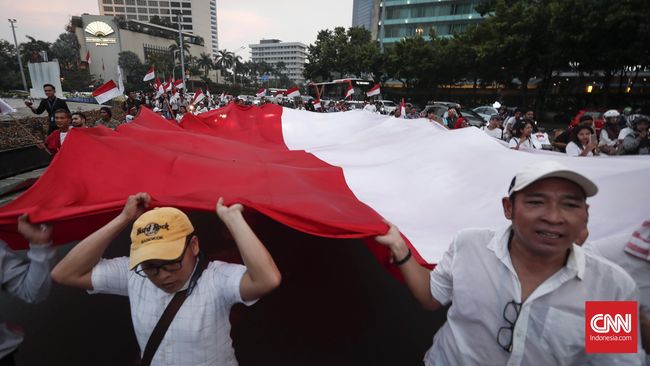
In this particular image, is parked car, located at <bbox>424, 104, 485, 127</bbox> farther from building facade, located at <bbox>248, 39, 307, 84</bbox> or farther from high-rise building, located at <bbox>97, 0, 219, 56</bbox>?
building facade, located at <bbox>248, 39, 307, 84</bbox>

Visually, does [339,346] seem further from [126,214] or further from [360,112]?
[360,112]

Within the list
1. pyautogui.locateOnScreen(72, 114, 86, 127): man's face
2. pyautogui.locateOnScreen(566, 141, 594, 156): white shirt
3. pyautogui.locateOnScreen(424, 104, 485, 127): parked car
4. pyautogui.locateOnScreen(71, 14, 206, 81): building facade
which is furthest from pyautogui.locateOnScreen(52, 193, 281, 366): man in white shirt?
pyautogui.locateOnScreen(71, 14, 206, 81): building facade

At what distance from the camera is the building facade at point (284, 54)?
160m

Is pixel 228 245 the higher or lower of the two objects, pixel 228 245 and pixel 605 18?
the lower

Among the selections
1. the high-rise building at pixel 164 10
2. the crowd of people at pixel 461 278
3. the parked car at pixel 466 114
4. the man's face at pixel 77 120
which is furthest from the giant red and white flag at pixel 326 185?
the high-rise building at pixel 164 10

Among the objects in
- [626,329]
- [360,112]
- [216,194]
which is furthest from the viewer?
[360,112]

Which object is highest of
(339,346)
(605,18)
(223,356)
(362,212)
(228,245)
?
(605,18)

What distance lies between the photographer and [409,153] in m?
3.94

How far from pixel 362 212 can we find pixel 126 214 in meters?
1.49

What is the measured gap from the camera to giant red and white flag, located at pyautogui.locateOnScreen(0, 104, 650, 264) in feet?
6.70

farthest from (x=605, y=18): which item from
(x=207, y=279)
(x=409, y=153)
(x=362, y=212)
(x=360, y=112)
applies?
(x=207, y=279)

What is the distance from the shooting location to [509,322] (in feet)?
4.38

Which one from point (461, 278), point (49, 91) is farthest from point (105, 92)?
point (461, 278)

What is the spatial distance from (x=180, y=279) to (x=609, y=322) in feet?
5.57
